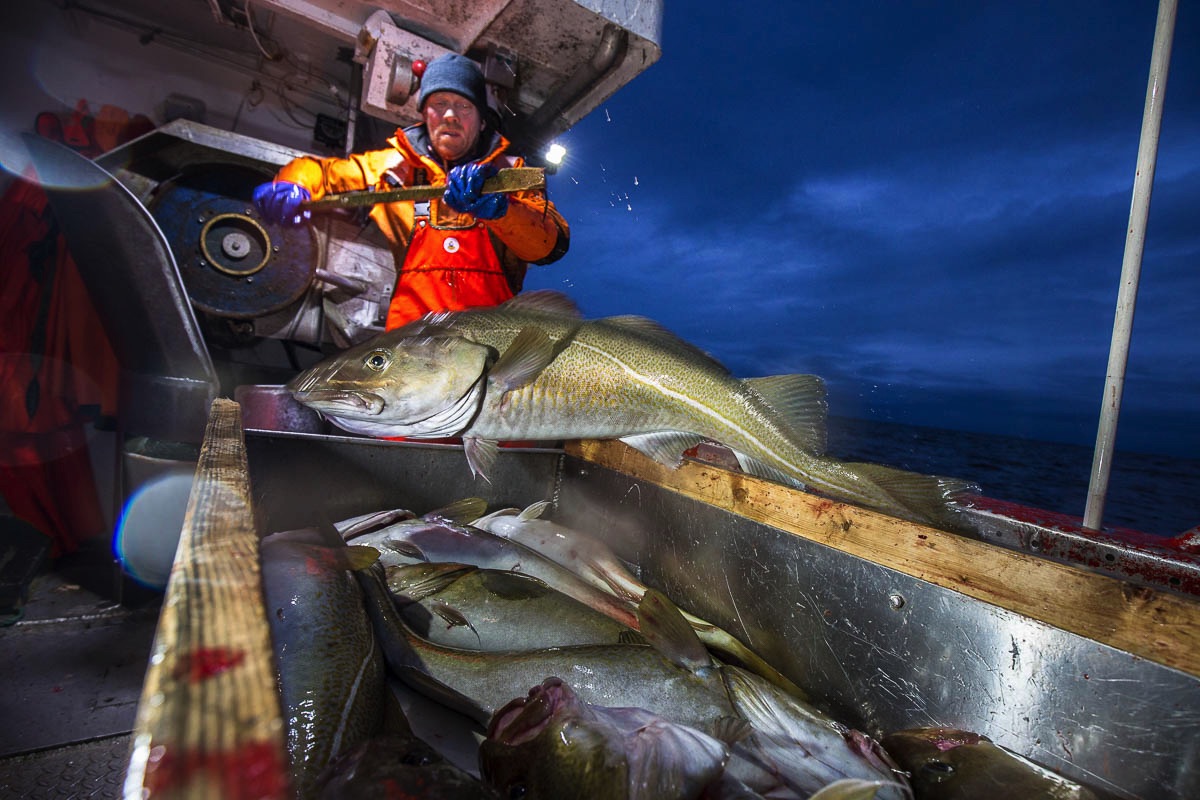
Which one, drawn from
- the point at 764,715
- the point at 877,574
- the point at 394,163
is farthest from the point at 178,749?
the point at 394,163

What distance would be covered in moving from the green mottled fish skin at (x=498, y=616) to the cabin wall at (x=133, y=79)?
5.70 m

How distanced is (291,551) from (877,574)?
2076 mm

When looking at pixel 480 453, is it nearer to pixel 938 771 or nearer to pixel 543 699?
pixel 543 699

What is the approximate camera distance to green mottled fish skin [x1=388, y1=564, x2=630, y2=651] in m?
1.91

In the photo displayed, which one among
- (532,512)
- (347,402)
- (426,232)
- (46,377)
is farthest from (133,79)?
(532,512)

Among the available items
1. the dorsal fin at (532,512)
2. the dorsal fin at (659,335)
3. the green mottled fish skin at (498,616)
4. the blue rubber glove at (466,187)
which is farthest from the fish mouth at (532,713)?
the blue rubber glove at (466,187)

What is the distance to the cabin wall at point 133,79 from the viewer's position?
191 inches

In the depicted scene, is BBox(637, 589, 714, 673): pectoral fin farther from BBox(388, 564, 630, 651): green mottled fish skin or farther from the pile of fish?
BBox(388, 564, 630, 651): green mottled fish skin

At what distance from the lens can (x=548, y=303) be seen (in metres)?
2.31

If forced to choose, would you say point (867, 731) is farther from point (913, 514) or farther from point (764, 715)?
point (913, 514)

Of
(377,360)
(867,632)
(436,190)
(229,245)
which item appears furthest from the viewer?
(229,245)

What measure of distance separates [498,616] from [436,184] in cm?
317

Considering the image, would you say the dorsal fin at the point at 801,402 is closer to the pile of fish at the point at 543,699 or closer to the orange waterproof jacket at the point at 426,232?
the pile of fish at the point at 543,699

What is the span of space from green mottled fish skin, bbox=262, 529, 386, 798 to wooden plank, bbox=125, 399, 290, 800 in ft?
1.63
